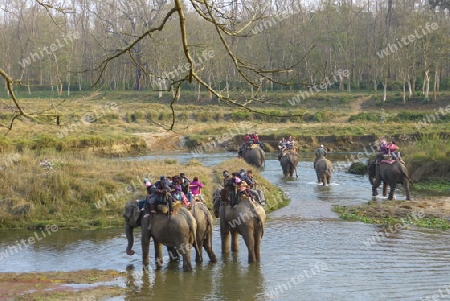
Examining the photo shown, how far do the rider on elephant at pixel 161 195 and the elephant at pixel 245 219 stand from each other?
5.13ft

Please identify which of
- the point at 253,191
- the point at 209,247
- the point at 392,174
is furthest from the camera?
the point at 392,174

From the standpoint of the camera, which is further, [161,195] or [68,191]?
[68,191]

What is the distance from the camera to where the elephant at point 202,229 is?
14.8 m

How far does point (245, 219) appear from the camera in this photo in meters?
14.8

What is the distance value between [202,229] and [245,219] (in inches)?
38.0

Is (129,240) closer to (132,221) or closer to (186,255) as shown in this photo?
(132,221)

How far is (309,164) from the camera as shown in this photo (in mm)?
36781

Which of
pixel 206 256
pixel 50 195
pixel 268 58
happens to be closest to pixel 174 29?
pixel 268 58

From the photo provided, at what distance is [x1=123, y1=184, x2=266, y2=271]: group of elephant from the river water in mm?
382

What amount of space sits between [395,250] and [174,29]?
217ft

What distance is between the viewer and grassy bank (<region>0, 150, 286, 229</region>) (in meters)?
20.0

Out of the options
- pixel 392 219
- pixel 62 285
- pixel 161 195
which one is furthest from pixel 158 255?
pixel 392 219

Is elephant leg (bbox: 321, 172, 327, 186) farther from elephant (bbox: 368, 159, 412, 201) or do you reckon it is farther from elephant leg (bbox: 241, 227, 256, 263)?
elephant leg (bbox: 241, 227, 256, 263)

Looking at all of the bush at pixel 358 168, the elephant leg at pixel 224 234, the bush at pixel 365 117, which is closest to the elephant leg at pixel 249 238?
the elephant leg at pixel 224 234
